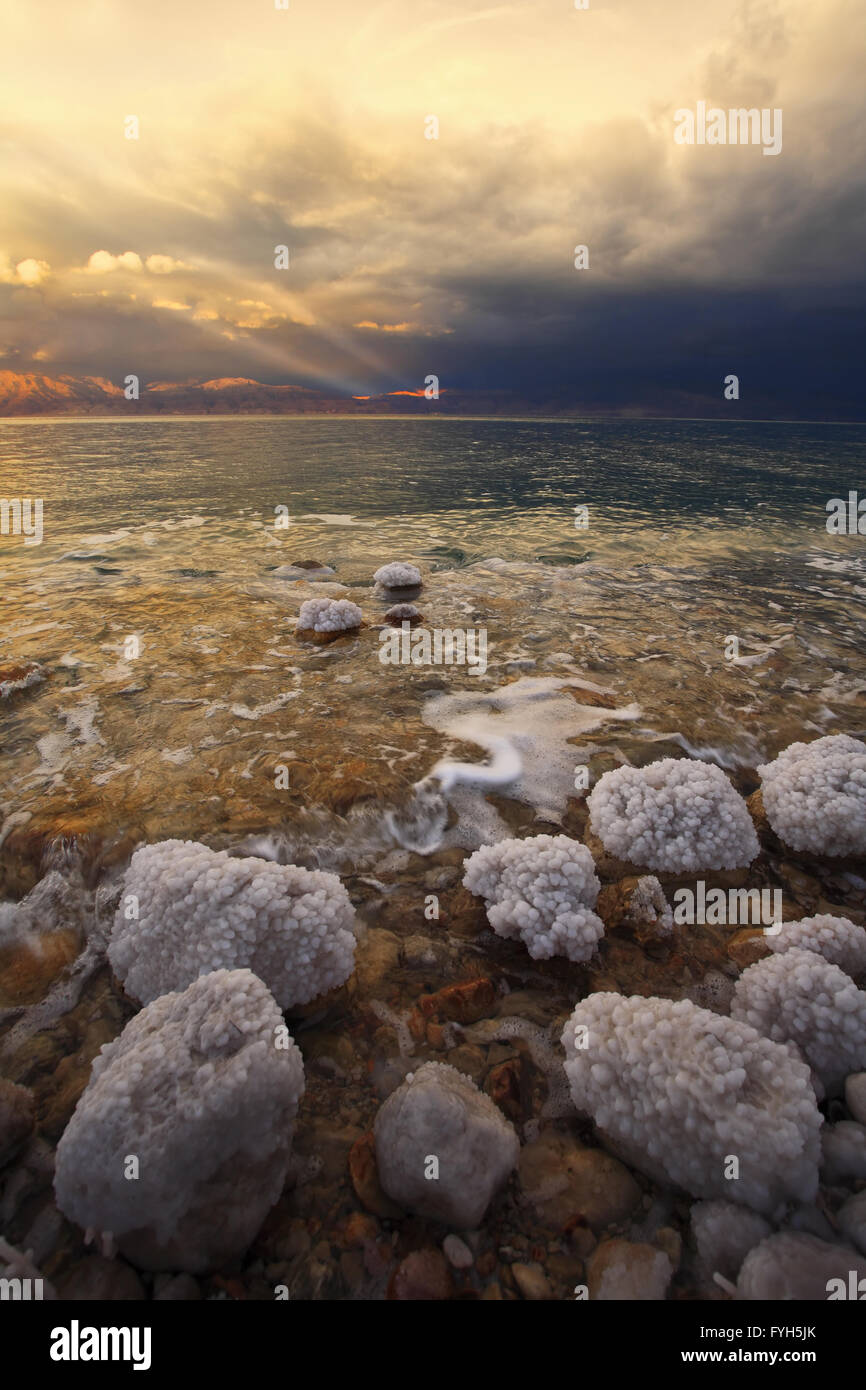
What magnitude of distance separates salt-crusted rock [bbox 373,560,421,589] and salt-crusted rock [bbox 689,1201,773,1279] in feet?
30.1

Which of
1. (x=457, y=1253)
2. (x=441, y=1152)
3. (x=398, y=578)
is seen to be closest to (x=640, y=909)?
(x=441, y=1152)

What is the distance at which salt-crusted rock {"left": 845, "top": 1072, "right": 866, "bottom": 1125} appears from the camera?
2381 mm

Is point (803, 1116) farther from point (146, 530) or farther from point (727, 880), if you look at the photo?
point (146, 530)

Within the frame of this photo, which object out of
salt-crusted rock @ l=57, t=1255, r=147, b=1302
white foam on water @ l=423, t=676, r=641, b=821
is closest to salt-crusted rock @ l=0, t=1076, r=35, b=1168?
salt-crusted rock @ l=57, t=1255, r=147, b=1302

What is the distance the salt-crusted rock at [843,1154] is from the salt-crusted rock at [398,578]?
29.7ft

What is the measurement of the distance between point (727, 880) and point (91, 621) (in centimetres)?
871

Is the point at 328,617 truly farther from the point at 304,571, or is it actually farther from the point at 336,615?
the point at 304,571

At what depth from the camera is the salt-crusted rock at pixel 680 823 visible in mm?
3975

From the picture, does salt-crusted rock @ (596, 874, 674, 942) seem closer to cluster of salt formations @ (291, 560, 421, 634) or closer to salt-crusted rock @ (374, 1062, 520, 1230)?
salt-crusted rock @ (374, 1062, 520, 1230)

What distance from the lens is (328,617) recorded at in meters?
8.06

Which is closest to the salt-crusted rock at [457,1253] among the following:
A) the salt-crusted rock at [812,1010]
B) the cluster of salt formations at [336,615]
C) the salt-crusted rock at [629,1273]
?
the salt-crusted rock at [629,1273]

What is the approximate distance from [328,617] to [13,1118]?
6.35m

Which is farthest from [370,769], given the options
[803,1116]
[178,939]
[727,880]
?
[803,1116]

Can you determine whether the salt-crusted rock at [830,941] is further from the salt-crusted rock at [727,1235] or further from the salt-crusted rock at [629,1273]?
the salt-crusted rock at [629,1273]
